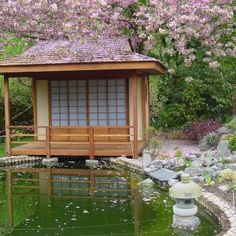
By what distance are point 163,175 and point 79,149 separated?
3.67 m

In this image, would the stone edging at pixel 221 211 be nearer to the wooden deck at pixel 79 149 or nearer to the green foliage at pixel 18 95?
the wooden deck at pixel 79 149

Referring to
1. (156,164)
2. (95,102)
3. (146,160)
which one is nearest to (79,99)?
(95,102)

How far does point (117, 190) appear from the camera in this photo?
33.8ft

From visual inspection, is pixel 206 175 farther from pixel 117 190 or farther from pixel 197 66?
pixel 197 66

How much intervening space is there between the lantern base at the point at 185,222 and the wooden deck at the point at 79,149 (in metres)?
5.54

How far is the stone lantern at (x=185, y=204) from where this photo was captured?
769 centimetres

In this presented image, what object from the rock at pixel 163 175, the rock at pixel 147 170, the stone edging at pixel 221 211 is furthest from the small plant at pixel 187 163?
the stone edging at pixel 221 211

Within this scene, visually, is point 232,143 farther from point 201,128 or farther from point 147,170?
point 201,128

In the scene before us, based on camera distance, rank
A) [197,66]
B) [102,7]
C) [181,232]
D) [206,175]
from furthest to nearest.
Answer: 1. [197,66]
2. [102,7]
3. [206,175]
4. [181,232]

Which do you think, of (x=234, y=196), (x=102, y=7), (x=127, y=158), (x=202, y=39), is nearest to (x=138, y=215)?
(x=234, y=196)

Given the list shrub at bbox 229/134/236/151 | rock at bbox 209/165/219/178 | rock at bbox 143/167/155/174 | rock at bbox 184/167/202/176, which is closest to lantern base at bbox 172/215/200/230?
rock at bbox 209/165/219/178

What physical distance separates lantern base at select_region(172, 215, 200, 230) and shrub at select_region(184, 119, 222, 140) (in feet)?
26.9

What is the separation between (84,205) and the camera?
30.1 ft

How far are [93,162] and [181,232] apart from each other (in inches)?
246
